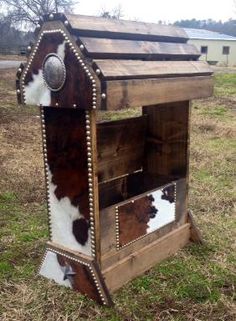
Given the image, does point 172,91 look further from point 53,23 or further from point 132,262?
point 132,262

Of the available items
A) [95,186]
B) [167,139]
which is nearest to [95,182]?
[95,186]

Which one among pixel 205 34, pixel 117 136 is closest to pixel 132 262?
pixel 117 136

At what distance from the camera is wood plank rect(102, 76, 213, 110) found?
2477 millimetres

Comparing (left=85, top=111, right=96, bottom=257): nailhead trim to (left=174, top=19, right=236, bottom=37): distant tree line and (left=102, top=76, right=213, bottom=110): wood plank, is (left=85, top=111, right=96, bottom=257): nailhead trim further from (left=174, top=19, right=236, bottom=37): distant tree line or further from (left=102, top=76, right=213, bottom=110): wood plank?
(left=174, top=19, right=236, bottom=37): distant tree line

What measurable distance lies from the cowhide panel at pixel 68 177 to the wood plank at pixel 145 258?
0.33 meters

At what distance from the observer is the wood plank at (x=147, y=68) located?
2.47 m

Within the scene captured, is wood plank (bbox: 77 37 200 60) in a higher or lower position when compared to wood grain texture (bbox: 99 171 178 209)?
higher

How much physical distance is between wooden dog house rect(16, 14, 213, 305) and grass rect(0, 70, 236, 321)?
0.14 m

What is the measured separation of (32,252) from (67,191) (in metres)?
1.13

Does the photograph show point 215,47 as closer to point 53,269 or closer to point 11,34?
point 11,34

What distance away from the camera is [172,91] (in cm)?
296

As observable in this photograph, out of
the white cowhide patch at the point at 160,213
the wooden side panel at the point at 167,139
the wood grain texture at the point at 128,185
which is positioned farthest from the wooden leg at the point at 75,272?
the wooden side panel at the point at 167,139

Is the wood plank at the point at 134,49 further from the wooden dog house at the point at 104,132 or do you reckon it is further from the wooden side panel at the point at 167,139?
the wooden side panel at the point at 167,139

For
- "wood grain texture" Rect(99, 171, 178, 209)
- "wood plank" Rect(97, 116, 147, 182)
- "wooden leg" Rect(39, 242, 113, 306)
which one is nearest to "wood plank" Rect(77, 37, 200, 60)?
"wood plank" Rect(97, 116, 147, 182)
